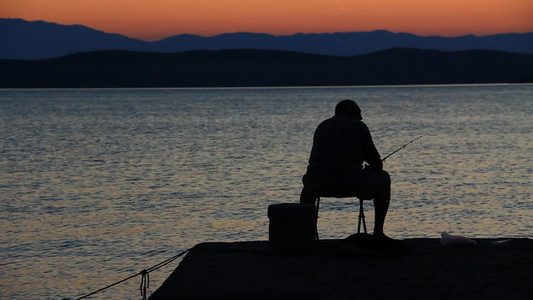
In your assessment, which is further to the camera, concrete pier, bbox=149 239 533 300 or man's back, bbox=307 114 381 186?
man's back, bbox=307 114 381 186

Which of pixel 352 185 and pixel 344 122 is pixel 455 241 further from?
pixel 344 122

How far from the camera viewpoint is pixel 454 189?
2369 centimetres

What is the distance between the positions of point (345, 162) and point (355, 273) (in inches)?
52.1

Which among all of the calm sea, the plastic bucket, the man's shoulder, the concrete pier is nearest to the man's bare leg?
the concrete pier

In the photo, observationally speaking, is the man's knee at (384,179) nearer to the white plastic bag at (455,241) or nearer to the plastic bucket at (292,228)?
the plastic bucket at (292,228)

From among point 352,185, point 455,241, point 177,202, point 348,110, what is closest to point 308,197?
point 352,185

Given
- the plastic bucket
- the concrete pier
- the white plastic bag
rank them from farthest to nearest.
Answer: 1. the white plastic bag
2. the plastic bucket
3. the concrete pier

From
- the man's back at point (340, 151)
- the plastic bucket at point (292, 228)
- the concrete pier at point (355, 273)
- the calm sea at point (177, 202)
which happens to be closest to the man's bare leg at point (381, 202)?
the man's back at point (340, 151)

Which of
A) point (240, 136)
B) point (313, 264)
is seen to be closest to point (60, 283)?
point (313, 264)

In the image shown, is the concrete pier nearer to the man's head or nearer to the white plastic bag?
the white plastic bag

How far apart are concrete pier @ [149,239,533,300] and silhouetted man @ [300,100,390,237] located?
0.54 metres

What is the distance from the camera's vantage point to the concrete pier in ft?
21.7

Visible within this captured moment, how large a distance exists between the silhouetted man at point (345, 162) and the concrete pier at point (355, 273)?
1.78 ft

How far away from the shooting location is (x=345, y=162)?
328 inches
